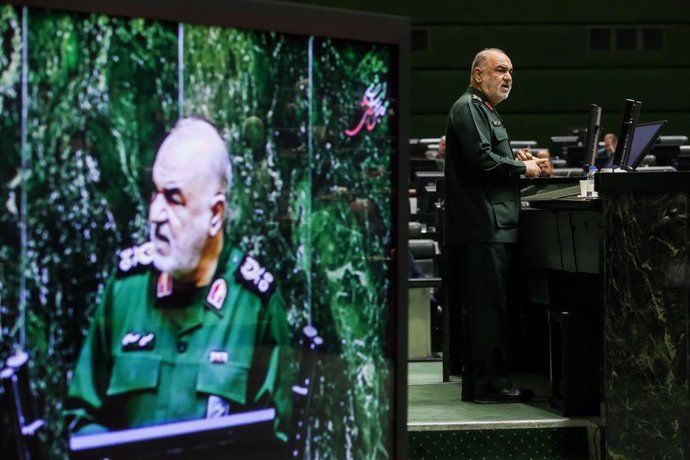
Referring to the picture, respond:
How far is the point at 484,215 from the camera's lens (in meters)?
4.30

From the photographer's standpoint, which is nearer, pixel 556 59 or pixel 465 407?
pixel 465 407

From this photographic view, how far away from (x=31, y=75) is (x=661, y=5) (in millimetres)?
14832

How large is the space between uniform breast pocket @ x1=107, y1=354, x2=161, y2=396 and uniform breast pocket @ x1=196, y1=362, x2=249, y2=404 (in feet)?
0.28

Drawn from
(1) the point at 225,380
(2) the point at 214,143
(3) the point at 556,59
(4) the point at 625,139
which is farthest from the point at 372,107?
(3) the point at 556,59

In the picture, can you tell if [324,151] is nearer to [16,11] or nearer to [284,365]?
[284,365]

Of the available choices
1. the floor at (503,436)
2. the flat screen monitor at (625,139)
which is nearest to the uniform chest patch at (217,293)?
the floor at (503,436)

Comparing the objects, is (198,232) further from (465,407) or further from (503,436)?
(465,407)

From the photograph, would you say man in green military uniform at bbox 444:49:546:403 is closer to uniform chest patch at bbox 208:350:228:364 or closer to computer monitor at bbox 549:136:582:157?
uniform chest patch at bbox 208:350:228:364

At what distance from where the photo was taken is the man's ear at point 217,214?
2.03 meters

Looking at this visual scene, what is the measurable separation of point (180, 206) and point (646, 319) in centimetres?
208

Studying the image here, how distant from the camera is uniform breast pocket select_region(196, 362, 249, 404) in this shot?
6.74ft

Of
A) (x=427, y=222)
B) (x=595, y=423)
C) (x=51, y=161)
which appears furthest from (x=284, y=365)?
(x=427, y=222)

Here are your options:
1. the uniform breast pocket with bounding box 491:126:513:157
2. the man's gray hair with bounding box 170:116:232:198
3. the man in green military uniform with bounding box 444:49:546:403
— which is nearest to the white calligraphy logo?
the man's gray hair with bounding box 170:116:232:198

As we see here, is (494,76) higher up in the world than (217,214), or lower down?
higher up
